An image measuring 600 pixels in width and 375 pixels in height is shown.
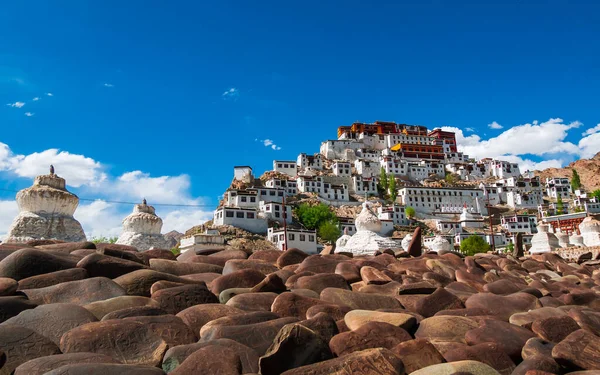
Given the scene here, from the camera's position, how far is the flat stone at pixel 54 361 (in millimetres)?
4715

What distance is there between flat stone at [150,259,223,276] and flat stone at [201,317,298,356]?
4.33 meters

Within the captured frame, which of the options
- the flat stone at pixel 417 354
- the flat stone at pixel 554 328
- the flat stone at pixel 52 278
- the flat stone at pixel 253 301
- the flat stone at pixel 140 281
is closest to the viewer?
the flat stone at pixel 417 354

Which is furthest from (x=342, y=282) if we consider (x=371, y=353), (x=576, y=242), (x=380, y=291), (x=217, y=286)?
(x=576, y=242)

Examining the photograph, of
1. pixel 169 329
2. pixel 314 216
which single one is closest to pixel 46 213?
pixel 169 329

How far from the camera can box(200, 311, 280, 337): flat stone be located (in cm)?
608

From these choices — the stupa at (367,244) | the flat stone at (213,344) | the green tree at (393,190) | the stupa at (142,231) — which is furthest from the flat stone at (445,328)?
the green tree at (393,190)

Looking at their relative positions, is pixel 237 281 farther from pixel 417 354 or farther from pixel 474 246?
pixel 474 246

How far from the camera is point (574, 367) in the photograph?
5734 mm

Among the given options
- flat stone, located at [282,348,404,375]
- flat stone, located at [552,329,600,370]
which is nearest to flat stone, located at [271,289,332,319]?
flat stone, located at [282,348,404,375]

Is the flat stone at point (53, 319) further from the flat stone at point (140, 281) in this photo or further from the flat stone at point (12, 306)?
the flat stone at point (140, 281)

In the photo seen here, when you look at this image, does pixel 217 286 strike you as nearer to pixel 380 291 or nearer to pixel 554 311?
pixel 380 291

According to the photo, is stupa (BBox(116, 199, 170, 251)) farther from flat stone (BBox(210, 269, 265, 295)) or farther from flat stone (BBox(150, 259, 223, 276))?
flat stone (BBox(210, 269, 265, 295))

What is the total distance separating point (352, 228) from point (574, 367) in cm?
7655

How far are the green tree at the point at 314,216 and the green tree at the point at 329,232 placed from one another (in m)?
3.02
